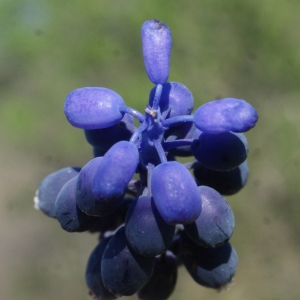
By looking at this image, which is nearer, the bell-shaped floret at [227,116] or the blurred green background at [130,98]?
the bell-shaped floret at [227,116]

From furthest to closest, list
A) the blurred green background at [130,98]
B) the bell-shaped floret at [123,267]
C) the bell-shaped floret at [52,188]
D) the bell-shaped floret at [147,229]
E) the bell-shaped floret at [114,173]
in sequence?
the blurred green background at [130,98], the bell-shaped floret at [52,188], the bell-shaped floret at [123,267], the bell-shaped floret at [147,229], the bell-shaped floret at [114,173]

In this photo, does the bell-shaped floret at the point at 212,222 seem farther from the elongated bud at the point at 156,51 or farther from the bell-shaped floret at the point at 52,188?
the bell-shaped floret at the point at 52,188

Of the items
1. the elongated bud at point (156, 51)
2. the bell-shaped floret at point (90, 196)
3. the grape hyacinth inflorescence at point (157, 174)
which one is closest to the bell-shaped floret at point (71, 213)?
the grape hyacinth inflorescence at point (157, 174)

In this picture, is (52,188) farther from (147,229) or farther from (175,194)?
(175,194)

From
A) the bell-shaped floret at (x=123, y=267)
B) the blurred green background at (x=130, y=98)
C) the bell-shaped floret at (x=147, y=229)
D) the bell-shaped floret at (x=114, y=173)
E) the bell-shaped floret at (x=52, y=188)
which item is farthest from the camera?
the blurred green background at (x=130, y=98)

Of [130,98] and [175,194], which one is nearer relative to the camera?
[175,194]

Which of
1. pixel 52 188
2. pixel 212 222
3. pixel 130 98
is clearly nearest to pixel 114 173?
pixel 212 222

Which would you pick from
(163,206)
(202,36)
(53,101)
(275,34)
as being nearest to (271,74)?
(275,34)

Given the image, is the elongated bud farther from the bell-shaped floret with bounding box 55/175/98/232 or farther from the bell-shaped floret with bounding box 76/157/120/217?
the bell-shaped floret with bounding box 55/175/98/232
